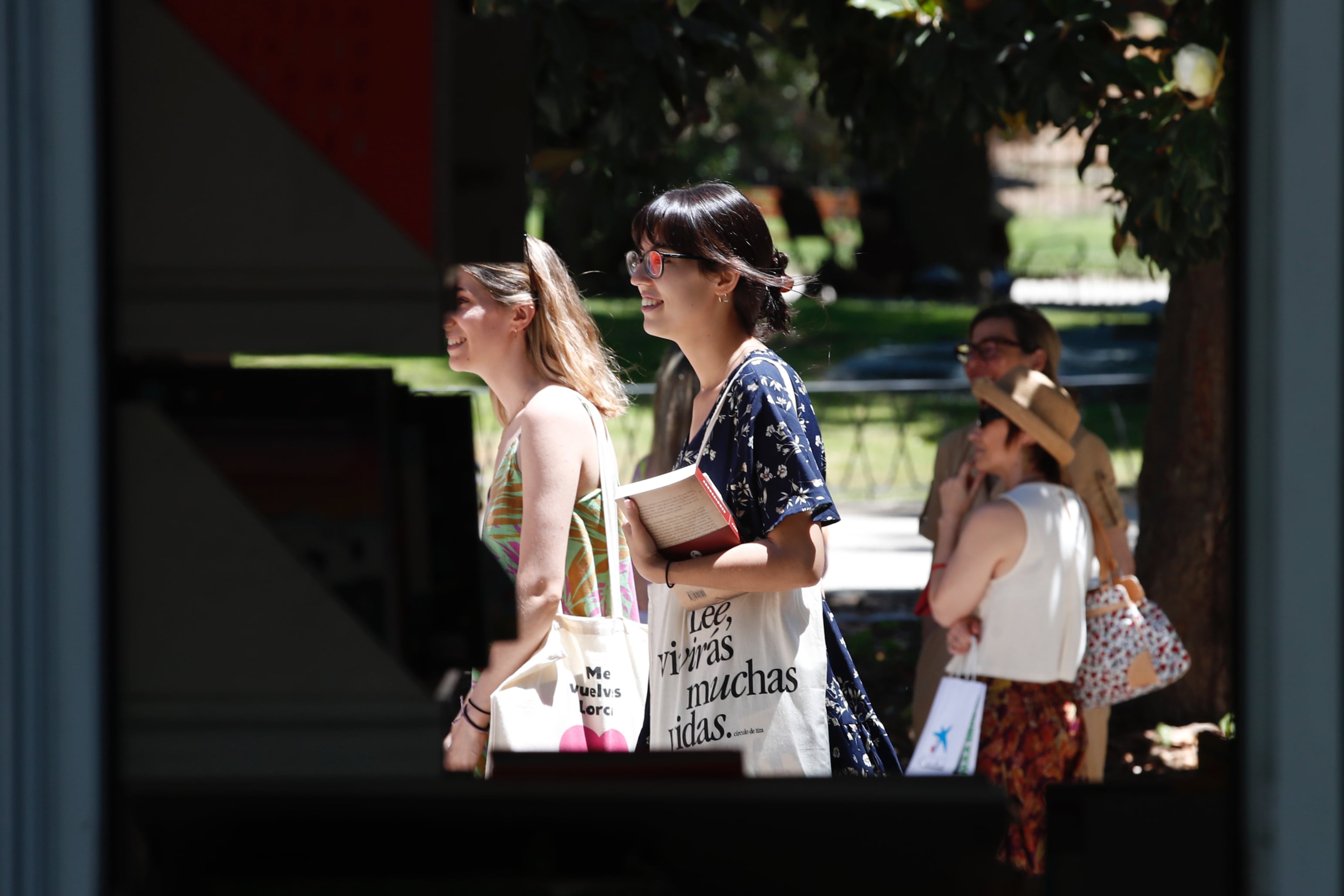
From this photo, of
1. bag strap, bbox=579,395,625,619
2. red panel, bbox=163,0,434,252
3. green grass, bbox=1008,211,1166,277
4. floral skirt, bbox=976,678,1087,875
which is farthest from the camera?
green grass, bbox=1008,211,1166,277

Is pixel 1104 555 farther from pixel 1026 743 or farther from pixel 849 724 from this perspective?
pixel 849 724

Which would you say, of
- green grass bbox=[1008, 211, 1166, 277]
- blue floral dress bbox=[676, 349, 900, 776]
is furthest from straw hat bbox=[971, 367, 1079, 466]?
green grass bbox=[1008, 211, 1166, 277]

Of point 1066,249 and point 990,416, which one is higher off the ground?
point 1066,249

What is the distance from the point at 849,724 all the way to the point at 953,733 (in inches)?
25.7

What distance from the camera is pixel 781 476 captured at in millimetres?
2854

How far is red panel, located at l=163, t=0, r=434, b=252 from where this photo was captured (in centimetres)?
157

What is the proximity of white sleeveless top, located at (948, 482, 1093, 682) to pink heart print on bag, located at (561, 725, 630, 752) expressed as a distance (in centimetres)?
118

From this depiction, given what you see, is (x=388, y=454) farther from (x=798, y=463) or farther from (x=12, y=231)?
(x=798, y=463)

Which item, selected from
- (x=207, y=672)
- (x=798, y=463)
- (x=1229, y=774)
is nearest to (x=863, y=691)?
(x=798, y=463)

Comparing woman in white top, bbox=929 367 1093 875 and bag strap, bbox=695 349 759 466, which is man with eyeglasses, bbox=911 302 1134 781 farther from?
bag strap, bbox=695 349 759 466

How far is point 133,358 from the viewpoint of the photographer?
165 centimetres

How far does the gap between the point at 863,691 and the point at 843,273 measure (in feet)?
83.3

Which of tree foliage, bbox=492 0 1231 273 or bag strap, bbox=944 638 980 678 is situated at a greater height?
tree foliage, bbox=492 0 1231 273

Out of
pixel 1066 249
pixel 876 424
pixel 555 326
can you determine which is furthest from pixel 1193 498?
pixel 1066 249
